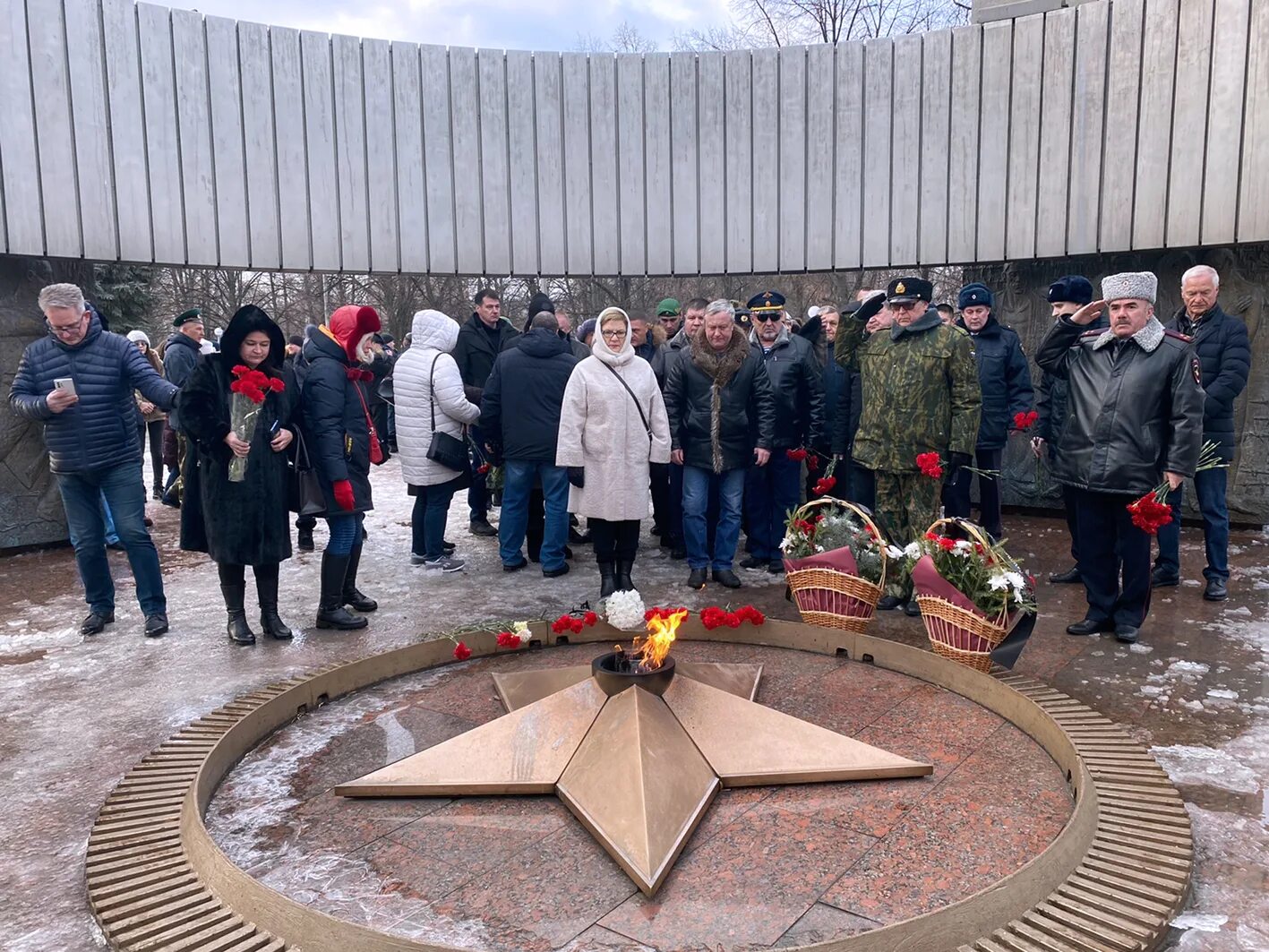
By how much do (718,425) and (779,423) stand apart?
747 millimetres

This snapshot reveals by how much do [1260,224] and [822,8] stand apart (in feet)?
56.9

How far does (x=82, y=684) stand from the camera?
5070mm

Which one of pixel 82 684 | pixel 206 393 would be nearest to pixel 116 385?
pixel 206 393

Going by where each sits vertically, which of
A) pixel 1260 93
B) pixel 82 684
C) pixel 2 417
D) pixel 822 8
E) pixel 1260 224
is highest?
pixel 822 8

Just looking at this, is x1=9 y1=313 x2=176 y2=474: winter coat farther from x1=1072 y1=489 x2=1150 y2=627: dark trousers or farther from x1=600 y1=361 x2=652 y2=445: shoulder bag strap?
x1=1072 y1=489 x2=1150 y2=627: dark trousers

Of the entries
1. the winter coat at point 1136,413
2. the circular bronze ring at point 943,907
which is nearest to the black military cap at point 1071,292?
the winter coat at point 1136,413

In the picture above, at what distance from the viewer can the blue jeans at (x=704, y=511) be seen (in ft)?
23.0

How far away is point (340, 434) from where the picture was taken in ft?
19.1

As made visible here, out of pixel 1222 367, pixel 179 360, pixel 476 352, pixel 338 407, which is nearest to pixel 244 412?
pixel 338 407

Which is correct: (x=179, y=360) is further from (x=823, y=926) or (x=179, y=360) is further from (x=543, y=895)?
(x=823, y=926)

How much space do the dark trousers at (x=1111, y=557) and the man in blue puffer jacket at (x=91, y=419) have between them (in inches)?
205

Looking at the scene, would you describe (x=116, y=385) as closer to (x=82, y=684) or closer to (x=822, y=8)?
(x=82, y=684)

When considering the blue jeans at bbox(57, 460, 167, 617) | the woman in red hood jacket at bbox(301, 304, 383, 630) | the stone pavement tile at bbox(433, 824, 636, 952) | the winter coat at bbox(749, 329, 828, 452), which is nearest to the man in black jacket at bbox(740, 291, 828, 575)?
the winter coat at bbox(749, 329, 828, 452)

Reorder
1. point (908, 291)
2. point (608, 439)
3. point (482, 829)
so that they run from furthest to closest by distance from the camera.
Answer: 1. point (608, 439)
2. point (908, 291)
3. point (482, 829)
